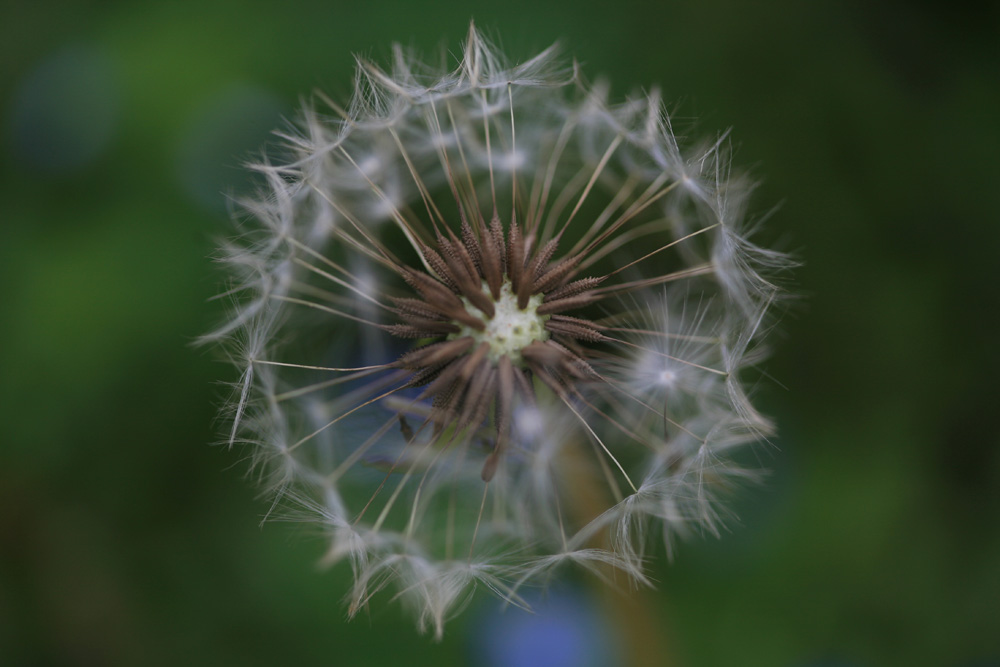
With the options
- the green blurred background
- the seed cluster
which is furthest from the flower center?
the green blurred background

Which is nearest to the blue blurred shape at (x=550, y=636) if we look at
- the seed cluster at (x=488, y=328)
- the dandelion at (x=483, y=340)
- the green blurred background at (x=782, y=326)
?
the green blurred background at (x=782, y=326)

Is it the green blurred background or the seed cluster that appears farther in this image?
the green blurred background

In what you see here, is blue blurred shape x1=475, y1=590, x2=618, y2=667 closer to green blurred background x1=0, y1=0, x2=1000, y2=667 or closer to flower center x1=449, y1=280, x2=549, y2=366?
green blurred background x1=0, y1=0, x2=1000, y2=667

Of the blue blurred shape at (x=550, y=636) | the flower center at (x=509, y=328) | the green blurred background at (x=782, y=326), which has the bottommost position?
→ the blue blurred shape at (x=550, y=636)

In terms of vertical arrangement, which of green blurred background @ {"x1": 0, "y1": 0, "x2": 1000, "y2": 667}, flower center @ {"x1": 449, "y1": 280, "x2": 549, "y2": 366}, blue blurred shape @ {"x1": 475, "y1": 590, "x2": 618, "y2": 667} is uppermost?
green blurred background @ {"x1": 0, "y1": 0, "x2": 1000, "y2": 667}

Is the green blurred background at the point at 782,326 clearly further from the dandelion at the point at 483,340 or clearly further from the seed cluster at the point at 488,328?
the seed cluster at the point at 488,328

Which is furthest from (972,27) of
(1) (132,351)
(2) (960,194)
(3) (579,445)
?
(1) (132,351)
